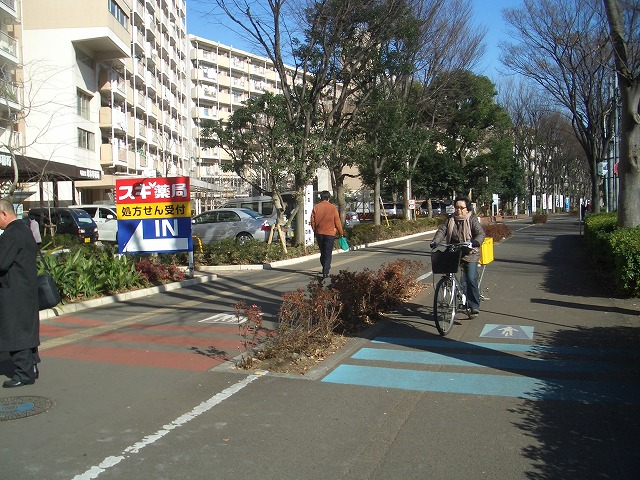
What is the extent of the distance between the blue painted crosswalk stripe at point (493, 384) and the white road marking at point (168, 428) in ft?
2.87

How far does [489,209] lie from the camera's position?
57.3 meters

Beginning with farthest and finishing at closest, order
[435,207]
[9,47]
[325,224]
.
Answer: [435,207], [9,47], [325,224]

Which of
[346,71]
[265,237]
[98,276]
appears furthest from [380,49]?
[98,276]

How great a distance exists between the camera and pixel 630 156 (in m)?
12.1

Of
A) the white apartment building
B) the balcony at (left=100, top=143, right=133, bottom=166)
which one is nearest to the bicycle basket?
the white apartment building

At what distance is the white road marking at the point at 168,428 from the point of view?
3.91 metres

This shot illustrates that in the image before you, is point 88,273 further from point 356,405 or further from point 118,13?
point 118,13

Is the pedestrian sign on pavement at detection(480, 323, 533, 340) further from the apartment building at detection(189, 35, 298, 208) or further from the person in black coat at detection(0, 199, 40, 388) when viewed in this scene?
the apartment building at detection(189, 35, 298, 208)

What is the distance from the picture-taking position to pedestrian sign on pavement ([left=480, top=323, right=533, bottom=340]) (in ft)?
24.7

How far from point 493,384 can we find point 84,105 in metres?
37.6

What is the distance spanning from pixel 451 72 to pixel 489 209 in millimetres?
29495

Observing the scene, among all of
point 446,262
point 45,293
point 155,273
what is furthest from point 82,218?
point 446,262

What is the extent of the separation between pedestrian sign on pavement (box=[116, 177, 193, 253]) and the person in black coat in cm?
809

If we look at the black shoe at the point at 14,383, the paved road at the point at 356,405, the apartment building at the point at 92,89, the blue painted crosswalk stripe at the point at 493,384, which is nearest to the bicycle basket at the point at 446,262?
the paved road at the point at 356,405
